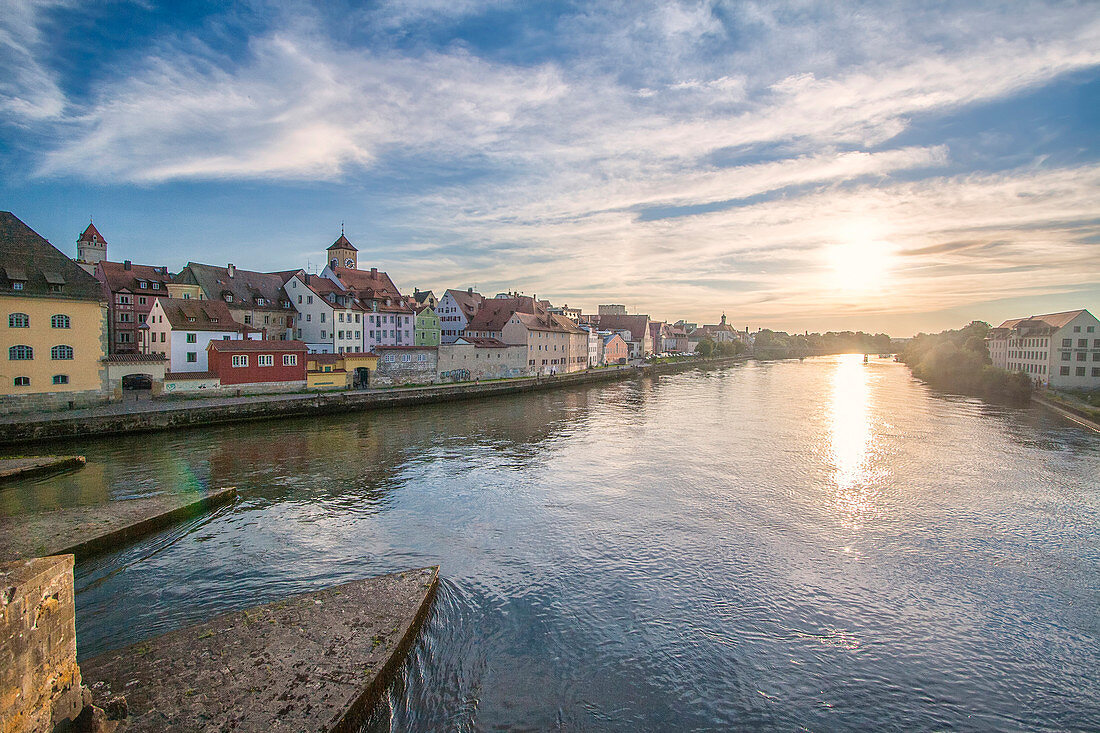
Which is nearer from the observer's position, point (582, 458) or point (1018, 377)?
point (582, 458)

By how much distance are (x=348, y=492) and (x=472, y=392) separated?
80.8 ft

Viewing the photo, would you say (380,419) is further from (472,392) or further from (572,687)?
(572,687)

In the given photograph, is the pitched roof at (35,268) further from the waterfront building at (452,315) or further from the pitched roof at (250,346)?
the waterfront building at (452,315)

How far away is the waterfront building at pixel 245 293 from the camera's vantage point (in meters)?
42.7

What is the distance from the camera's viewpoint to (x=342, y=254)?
54281 millimetres

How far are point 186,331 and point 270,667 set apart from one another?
113 ft

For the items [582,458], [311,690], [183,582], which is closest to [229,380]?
[582,458]

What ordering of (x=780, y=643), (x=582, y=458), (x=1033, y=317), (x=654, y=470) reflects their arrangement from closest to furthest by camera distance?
(x=780, y=643) → (x=654, y=470) → (x=582, y=458) → (x=1033, y=317)

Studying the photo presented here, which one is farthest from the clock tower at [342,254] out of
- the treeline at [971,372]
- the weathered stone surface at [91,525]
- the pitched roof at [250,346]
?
the treeline at [971,372]

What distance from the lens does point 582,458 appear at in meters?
22.3

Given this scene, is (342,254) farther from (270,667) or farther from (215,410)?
(270,667)

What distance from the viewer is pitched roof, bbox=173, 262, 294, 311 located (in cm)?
4288

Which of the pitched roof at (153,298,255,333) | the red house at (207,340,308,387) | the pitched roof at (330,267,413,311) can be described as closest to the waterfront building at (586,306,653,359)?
the pitched roof at (330,267,413,311)

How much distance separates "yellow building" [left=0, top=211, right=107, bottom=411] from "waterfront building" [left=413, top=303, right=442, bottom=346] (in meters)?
27.6
